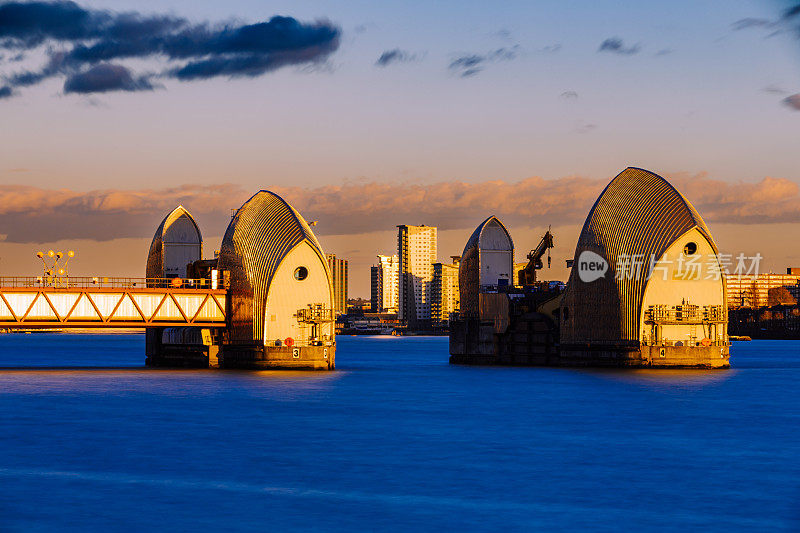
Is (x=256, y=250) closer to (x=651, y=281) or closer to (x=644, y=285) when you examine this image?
(x=644, y=285)

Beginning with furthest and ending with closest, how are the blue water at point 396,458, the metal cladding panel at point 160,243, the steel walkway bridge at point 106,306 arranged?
the metal cladding panel at point 160,243, the steel walkway bridge at point 106,306, the blue water at point 396,458

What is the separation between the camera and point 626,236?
99688 millimetres

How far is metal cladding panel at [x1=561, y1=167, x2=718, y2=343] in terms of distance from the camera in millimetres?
98750

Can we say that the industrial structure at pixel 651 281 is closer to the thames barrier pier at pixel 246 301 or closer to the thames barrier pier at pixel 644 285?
the thames barrier pier at pixel 644 285

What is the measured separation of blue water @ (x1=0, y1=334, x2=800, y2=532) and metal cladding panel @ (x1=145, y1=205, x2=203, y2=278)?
3625 cm

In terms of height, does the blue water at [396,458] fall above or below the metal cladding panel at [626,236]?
below

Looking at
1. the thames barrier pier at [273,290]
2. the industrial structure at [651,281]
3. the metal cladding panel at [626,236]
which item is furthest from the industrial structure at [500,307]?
the thames barrier pier at [273,290]

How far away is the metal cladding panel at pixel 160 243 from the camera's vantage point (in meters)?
119

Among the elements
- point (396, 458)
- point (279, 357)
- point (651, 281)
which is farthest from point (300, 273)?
point (396, 458)

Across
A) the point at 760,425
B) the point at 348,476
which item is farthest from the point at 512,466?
the point at 760,425

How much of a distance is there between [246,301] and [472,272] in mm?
29619

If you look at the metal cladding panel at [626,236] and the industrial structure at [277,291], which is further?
the metal cladding panel at [626,236]

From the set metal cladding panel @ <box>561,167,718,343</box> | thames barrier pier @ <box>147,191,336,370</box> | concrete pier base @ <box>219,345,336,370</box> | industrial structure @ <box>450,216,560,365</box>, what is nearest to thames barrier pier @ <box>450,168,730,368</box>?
metal cladding panel @ <box>561,167,718,343</box>

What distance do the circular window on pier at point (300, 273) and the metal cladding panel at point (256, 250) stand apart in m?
1.99
